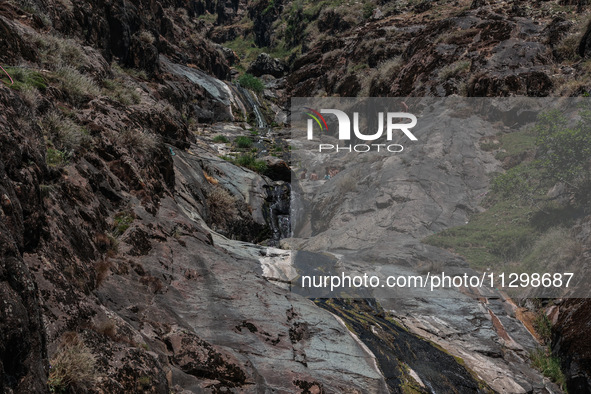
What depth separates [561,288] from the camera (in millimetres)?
12562

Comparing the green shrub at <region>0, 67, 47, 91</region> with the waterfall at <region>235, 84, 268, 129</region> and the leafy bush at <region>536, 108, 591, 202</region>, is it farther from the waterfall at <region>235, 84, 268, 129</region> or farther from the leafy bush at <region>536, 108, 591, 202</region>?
the waterfall at <region>235, 84, 268, 129</region>

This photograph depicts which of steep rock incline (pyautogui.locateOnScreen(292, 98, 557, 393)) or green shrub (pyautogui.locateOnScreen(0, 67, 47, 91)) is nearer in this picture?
green shrub (pyautogui.locateOnScreen(0, 67, 47, 91))

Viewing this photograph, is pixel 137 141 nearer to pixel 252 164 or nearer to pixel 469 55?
pixel 252 164

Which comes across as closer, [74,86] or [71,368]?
[71,368]

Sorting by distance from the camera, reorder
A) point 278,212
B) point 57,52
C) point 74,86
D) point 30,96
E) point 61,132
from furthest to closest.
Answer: point 278,212, point 57,52, point 74,86, point 61,132, point 30,96

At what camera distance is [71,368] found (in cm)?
377

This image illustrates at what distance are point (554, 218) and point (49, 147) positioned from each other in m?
16.6

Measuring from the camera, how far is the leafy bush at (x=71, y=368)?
3.62m

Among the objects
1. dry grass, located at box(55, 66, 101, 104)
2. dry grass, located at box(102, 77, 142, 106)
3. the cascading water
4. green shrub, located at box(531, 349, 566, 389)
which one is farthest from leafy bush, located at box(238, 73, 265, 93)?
green shrub, located at box(531, 349, 566, 389)

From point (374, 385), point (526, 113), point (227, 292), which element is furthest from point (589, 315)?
point (526, 113)

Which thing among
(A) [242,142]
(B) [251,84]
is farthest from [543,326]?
(B) [251,84]

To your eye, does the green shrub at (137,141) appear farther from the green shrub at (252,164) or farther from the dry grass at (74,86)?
the green shrub at (252,164)

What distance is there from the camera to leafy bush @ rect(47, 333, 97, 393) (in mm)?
3621

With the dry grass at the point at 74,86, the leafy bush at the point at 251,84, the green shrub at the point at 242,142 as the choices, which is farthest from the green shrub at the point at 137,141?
the leafy bush at the point at 251,84
